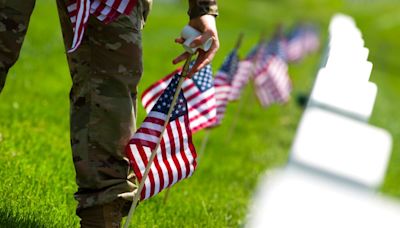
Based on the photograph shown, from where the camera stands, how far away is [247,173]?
328 inches

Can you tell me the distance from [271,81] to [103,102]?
7.83m

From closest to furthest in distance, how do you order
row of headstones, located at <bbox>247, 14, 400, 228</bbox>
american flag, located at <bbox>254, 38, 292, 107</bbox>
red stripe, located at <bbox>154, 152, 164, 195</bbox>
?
row of headstones, located at <bbox>247, 14, 400, 228</bbox> → red stripe, located at <bbox>154, 152, 164, 195</bbox> → american flag, located at <bbox>254, 38, 292, 107</bbox>

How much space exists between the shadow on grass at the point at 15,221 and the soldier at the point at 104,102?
0.45m

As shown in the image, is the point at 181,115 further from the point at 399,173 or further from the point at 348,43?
the point at 399,173

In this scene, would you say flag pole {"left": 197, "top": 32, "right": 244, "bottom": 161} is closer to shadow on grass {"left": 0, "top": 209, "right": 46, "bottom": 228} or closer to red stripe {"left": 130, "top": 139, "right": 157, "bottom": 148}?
shadow on grass {"left": 0, "top": 209, "right": 46, "bottom": 228}

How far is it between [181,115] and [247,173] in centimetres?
404

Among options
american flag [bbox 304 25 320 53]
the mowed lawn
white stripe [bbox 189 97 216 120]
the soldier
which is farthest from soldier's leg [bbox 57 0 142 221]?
american flag [bbox 304 25 320 53]

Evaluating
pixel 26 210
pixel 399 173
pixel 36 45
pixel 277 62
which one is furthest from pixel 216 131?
pixel 26 210

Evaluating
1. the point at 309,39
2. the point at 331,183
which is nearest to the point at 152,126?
the point at 331,183

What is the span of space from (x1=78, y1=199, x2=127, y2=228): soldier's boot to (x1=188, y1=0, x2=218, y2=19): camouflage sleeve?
0.92 meters

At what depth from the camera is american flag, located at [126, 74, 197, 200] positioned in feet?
13.3

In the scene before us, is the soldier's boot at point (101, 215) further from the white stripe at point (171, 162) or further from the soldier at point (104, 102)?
the white stripe at point (171, 162)

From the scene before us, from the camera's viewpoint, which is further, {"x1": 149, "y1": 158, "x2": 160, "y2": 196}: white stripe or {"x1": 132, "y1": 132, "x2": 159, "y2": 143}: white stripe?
{"x1": 149, "y1": 158, "x2": 160, "y2": 196}: white stripe

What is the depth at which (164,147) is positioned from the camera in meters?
4.29
